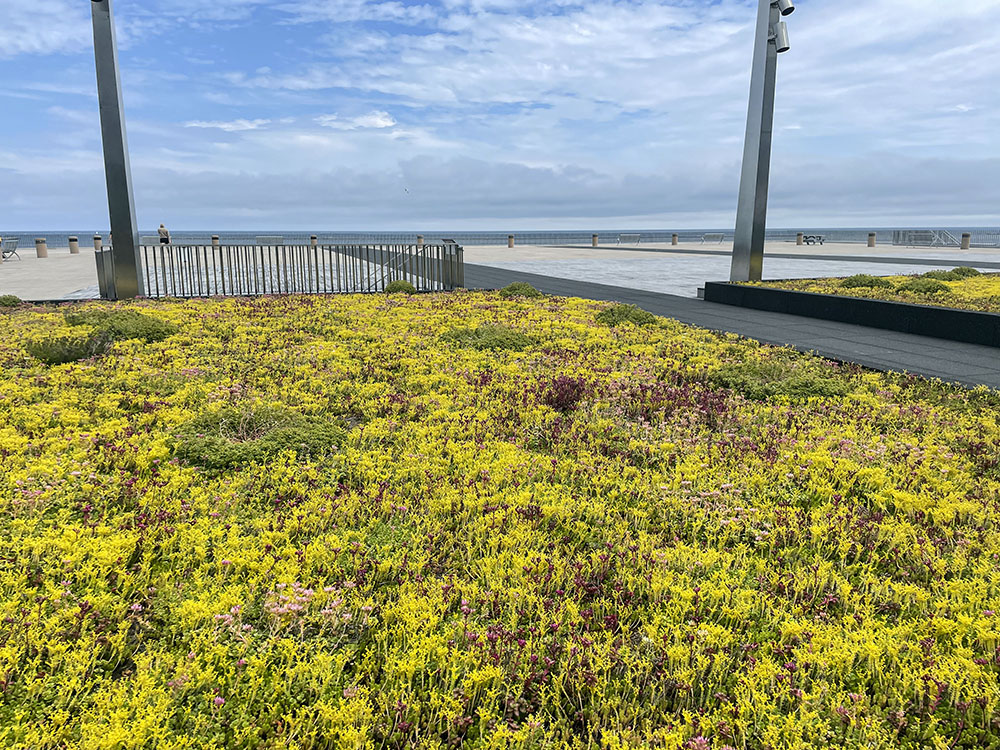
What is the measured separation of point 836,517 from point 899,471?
3.54 ft

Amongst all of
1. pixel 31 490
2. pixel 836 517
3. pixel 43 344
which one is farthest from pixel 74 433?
pixel 836 517

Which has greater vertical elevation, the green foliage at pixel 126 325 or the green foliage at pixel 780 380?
the green foliage at pixel 126 325

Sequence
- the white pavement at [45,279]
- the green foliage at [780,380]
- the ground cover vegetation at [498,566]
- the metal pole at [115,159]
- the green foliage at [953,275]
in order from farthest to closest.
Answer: the white pavement at [45,279], the green foliage at [953,275], the metal pole at [115,159], the green foliage at [780,380], the ground cover vegetation at [498,566]

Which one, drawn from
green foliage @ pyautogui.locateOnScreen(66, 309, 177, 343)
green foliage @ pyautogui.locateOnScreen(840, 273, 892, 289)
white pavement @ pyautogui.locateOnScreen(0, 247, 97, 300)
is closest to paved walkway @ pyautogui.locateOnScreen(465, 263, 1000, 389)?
green foliage @ pyautogui.locateOnScreen(840, 273, 892, 289)

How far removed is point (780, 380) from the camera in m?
7.58

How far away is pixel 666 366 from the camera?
8.31 m

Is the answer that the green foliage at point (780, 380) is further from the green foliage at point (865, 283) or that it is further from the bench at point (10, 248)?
the bench at point (10, 248)

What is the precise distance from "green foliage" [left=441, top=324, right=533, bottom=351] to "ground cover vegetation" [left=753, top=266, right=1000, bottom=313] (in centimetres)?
709

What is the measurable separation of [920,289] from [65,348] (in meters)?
14.9

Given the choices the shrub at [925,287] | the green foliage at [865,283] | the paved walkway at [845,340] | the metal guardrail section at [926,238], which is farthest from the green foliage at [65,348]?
the metal guardrail section at [926,238]

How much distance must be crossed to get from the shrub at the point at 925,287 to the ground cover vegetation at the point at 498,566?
24.9 ft

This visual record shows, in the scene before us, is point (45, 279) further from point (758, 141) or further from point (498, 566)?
point (498, 566)

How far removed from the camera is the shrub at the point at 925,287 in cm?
1340

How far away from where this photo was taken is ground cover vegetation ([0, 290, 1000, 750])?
8.68 ft
